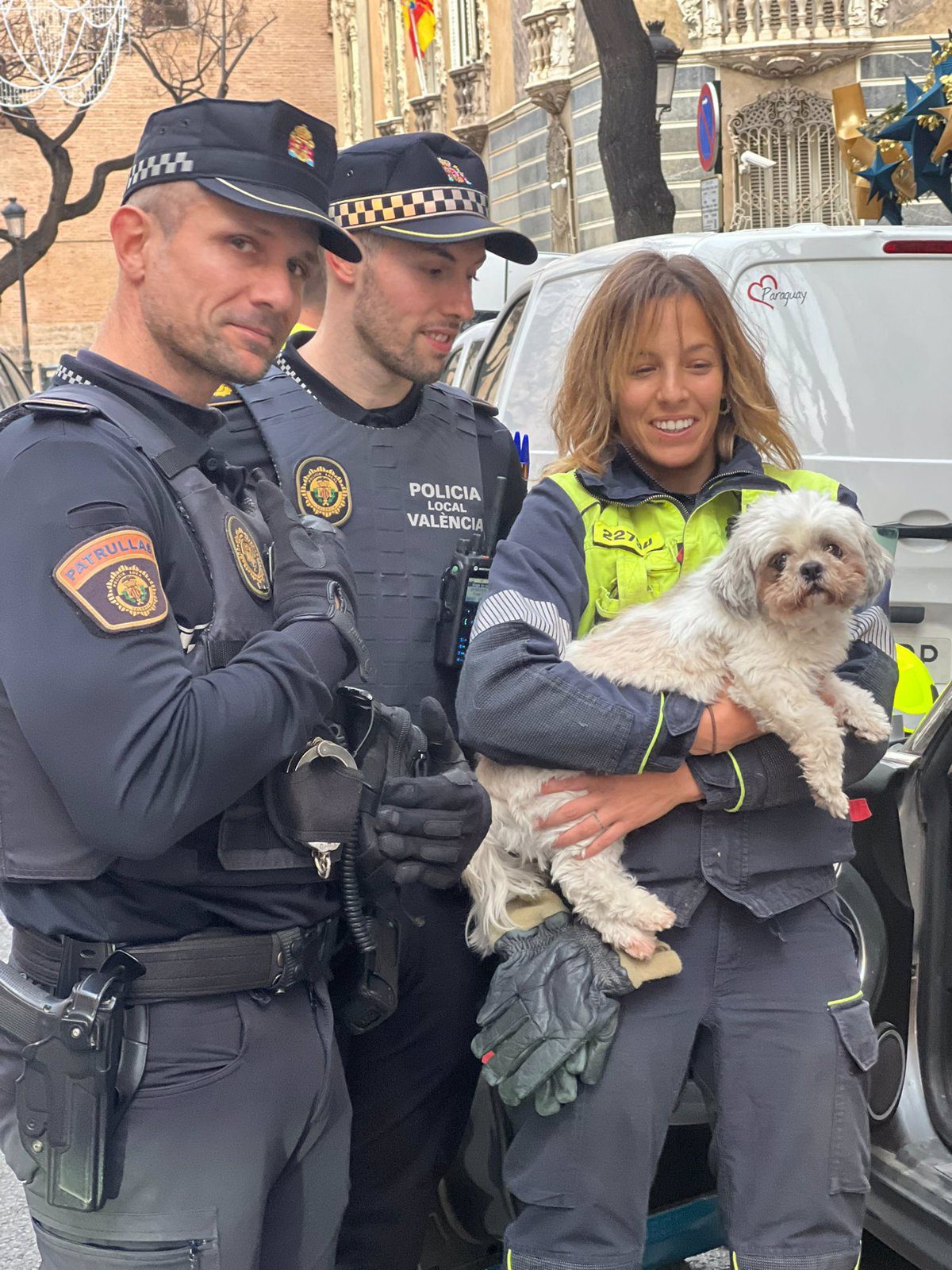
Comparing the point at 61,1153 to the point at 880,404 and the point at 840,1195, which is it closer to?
the point at 840,1195

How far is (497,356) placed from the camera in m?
8.23

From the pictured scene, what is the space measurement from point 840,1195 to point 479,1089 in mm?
788

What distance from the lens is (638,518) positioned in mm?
2697

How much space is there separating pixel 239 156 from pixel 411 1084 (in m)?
1.71

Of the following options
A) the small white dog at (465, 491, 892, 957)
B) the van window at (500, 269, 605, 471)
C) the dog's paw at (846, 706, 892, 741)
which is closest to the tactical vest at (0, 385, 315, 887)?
the small white dog at (465, 491, 892, 957)

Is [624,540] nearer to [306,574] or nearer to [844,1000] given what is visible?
[306,574]

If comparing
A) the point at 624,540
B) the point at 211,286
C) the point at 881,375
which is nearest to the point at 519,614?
the point at 624,540

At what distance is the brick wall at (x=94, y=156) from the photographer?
47.3m

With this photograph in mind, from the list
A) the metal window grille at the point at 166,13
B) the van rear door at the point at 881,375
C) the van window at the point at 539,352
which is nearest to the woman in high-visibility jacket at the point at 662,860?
the van rear door at the point at 881,375

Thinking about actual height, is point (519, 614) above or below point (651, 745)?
above

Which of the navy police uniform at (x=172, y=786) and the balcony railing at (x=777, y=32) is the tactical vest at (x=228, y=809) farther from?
the balcony railing at (x=777, y=32)

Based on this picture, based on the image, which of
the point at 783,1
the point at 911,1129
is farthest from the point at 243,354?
the point at 783,1

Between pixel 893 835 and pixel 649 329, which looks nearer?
pixel 649 329

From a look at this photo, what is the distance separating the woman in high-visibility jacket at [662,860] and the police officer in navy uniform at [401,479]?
0.27m
